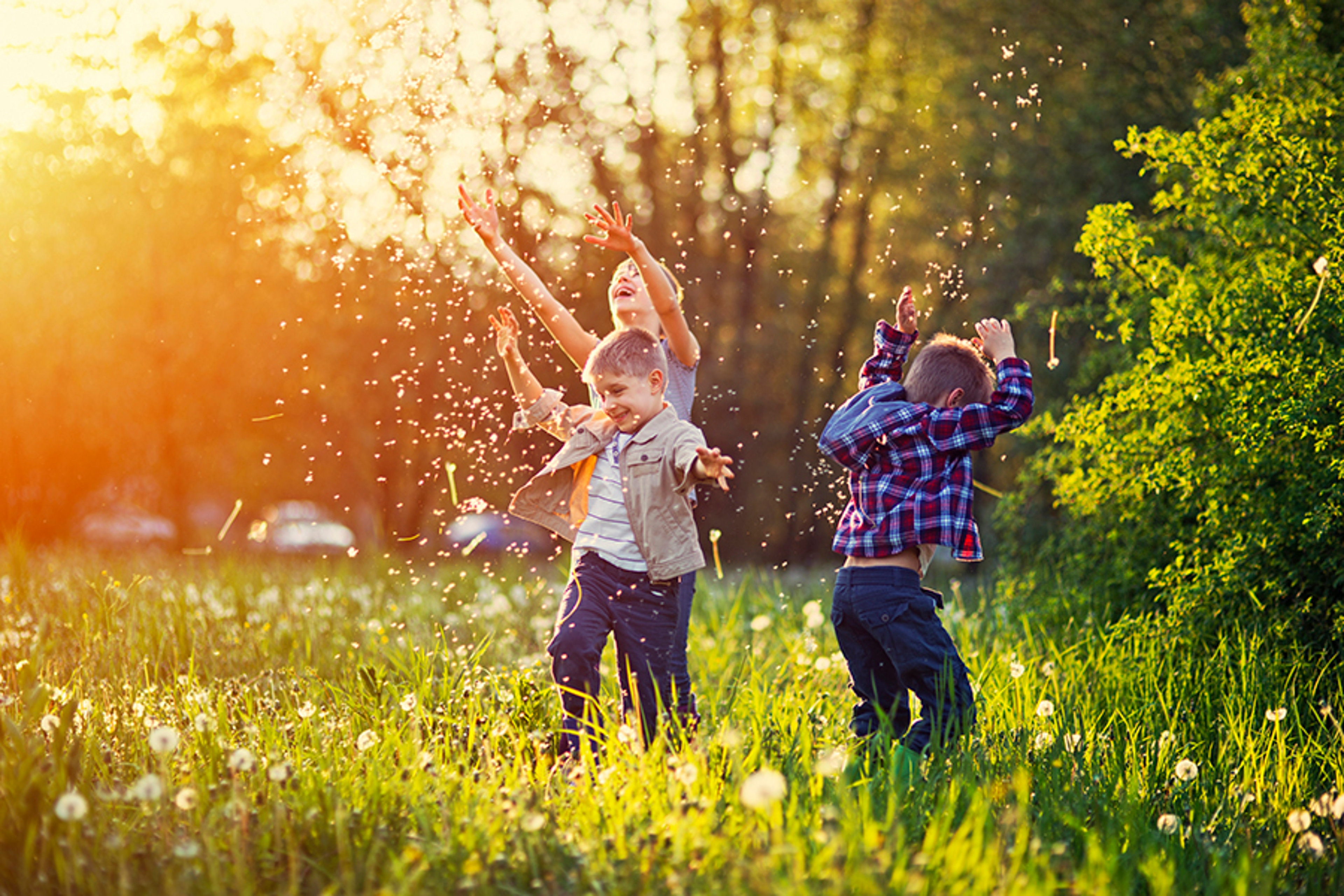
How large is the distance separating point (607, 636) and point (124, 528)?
31607mm

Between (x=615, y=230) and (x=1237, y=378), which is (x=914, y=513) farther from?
(x=1237, y=378)

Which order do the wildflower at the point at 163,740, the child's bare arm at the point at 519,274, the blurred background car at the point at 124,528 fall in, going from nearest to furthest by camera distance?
the wildflower at the point at 163,740 → the child's bare arm at the point at 519,274 → the blurred background car at the point at 124,528

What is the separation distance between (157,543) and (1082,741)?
56.8 ft

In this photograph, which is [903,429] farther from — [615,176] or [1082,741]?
[615,176]

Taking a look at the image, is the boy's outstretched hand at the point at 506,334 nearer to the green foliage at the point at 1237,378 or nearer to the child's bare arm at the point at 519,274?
the child's bare arm at the point at 519,274

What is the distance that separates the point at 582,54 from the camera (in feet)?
43.7

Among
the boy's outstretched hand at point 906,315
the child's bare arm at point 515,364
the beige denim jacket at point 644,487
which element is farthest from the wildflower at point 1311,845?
the child's bare arm at point 515,364

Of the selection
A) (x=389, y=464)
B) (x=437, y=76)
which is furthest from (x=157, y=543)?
(x=437, y=76)

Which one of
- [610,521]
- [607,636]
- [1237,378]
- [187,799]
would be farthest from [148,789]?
[1237,378]

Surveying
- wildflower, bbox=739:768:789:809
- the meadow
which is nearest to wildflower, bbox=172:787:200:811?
the meadow

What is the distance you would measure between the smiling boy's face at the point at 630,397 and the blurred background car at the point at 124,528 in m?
11.1

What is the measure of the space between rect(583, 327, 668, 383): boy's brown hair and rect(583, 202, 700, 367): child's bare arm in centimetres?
29

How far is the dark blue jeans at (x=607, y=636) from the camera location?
12.7ft

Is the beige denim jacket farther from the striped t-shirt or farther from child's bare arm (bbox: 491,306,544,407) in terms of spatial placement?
child's bare arm (bbox: 491,306,544,407)
